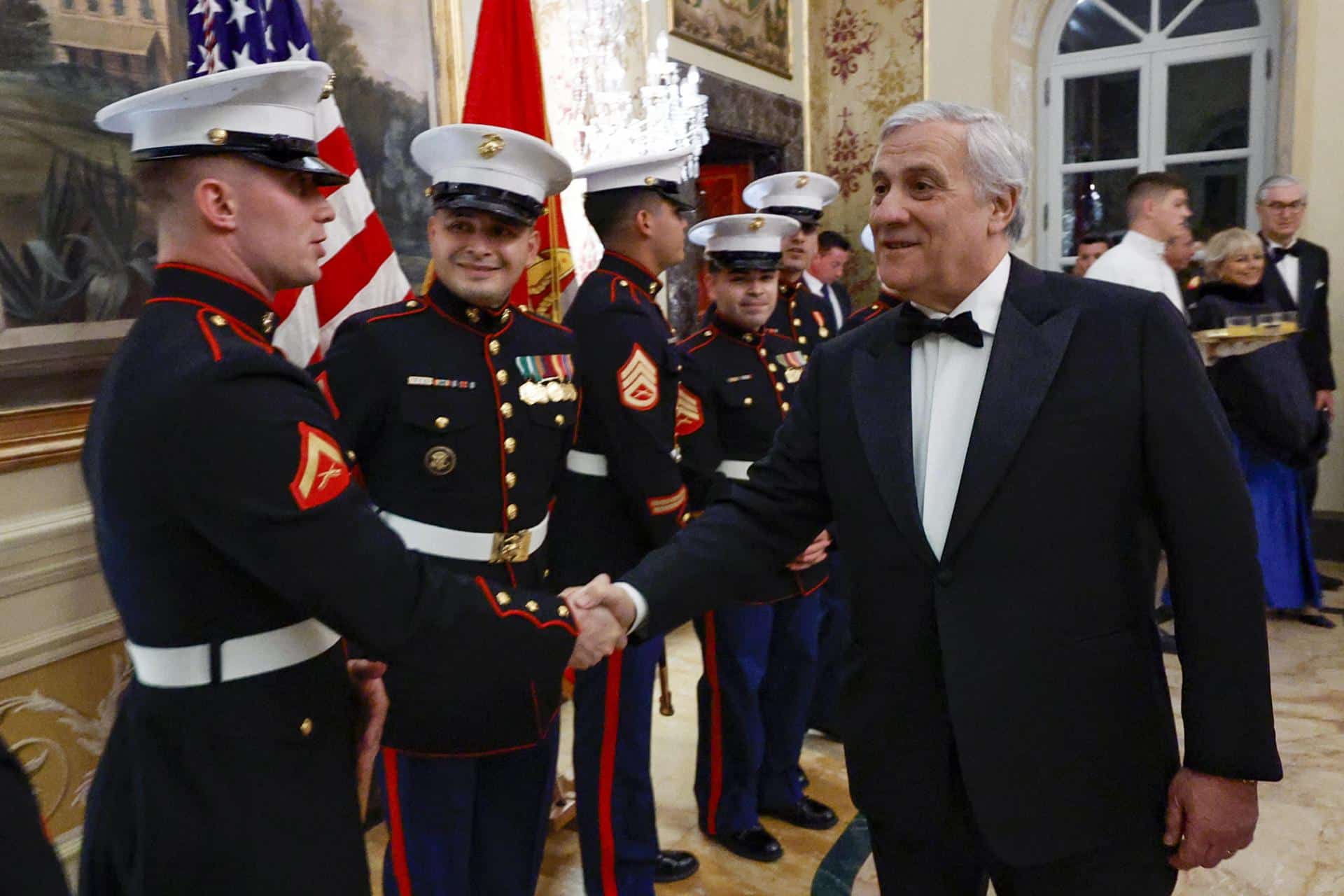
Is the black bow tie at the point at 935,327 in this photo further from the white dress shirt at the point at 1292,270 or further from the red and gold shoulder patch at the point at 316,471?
the white dress shirt at the point at 1292,270

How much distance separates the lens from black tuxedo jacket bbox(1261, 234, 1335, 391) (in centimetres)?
458

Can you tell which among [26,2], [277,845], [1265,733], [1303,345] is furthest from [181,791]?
[1303,345]

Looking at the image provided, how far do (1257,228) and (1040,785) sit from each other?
5480mm

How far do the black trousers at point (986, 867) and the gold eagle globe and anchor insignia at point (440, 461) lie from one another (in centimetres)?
91

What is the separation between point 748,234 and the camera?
8.70 ft

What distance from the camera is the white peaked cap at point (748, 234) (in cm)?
263

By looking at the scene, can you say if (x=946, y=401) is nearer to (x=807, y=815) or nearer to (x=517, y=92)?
(x=807, y=815)

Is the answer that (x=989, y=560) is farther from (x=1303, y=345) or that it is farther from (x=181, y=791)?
(x=1303, y=345)

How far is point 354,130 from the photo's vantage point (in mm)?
2734

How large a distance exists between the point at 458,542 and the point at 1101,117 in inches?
221

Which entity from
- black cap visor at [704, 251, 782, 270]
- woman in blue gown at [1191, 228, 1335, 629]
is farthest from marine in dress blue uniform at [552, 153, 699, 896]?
woman in blue gown at [1191, 228, 1335, 629]

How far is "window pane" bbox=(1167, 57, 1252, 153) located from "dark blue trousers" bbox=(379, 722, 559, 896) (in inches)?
218

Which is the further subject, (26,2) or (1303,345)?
(1303,345)

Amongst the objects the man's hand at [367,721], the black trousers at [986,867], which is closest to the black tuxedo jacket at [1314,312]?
the black trousers at [986,867]
